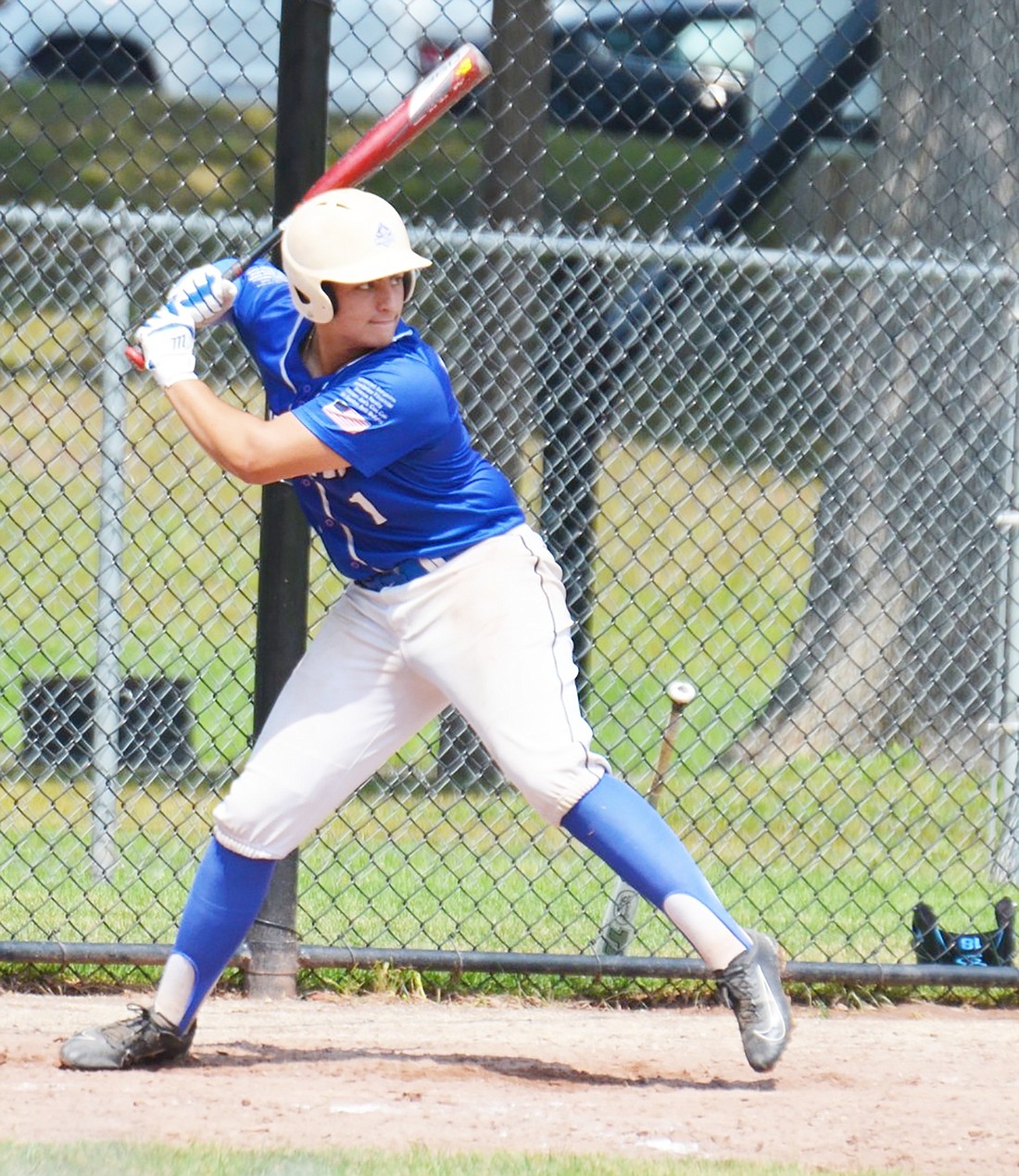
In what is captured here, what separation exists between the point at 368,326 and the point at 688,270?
2367 millimetres

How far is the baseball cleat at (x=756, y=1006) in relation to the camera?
362 centimetres

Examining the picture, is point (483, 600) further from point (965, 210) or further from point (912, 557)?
point (965, 210)

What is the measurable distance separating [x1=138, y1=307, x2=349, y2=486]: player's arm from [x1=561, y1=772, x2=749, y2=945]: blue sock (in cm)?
88

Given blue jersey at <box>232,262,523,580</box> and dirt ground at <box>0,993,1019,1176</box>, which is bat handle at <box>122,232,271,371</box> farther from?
dirt ground at <box>0,993,1019,1176</box>

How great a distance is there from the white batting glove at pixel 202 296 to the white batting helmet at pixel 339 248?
0.23 metres

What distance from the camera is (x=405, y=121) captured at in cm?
390

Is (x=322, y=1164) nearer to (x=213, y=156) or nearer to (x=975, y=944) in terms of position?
(x=975, y=944)

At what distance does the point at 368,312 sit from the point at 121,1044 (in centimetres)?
165

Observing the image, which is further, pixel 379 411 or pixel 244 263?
pixel 244 263

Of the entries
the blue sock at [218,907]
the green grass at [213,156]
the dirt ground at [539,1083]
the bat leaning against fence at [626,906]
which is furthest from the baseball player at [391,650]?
the green grass at [213,156]

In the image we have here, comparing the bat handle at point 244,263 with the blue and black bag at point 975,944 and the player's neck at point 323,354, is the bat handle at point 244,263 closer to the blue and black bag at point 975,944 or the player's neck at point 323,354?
the player's neck at point 323,354

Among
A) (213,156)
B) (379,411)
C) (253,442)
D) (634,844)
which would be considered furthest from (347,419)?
(213,156)

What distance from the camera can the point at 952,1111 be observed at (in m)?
3.63

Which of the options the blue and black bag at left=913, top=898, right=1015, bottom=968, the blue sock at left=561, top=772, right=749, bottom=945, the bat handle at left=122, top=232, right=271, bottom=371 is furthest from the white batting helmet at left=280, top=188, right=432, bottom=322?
the blue and black bag at left=913, top=898, right=1015, bottom=968
